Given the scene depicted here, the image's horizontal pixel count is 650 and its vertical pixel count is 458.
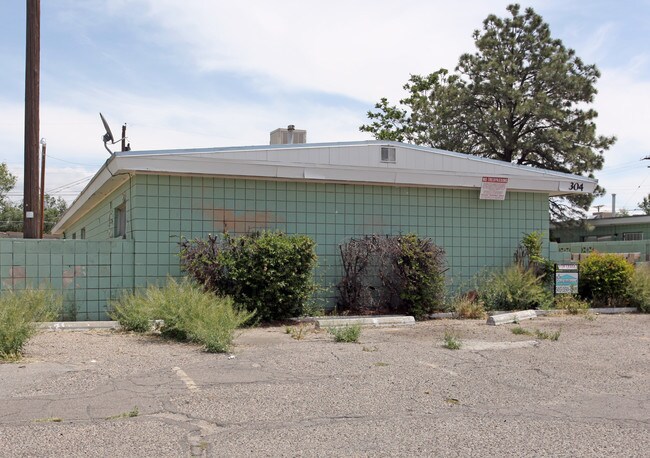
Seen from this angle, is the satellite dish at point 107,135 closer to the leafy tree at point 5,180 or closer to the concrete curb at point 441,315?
the concrete curb at point 441,315

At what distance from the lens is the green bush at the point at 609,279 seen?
1584cm

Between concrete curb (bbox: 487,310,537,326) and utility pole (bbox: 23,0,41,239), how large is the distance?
9.67 meters

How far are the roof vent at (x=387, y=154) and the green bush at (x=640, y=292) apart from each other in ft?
21.4

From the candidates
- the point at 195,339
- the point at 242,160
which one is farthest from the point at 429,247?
the point at 195,339

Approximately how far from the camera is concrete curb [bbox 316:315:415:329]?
12508mm

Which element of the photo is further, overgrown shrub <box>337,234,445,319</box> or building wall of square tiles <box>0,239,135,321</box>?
overgrown shrub <box>337,234,445,319</box>

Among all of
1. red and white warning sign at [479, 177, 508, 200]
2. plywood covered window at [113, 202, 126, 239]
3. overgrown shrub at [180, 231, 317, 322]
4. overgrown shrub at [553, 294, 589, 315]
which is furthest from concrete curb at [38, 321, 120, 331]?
overgrown shrub at [553, 294, 589, 315]

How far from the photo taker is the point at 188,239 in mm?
13516

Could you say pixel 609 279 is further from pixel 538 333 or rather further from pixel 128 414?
pixel 128 414

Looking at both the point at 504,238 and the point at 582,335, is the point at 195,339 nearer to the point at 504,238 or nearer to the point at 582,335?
the point at 582,335

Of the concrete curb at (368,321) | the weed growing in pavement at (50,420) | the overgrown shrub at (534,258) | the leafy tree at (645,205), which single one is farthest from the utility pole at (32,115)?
the leafy tree at (645,205)

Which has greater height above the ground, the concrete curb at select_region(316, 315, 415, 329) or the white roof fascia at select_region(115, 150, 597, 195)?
the white roof fascia at select_region(115, 150, 597, 195)

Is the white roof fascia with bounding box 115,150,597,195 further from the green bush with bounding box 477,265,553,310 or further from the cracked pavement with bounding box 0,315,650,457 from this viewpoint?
the cracked pavement with bounding box 0,315,650,457

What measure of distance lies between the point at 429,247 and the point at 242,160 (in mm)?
4407
